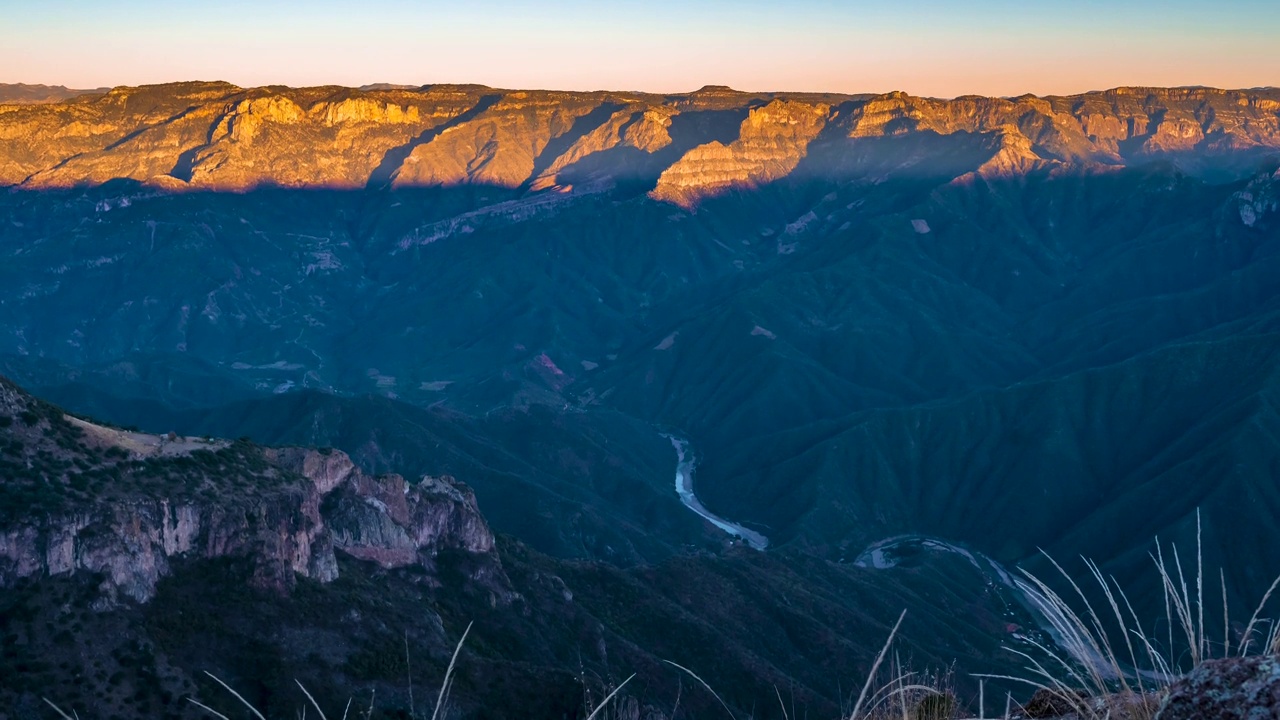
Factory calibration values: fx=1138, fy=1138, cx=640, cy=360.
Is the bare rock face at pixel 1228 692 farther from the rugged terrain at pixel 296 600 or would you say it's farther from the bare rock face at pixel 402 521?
the bare rock face at pixel 402 521

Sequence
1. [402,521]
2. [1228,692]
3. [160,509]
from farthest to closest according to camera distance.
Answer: [402,521] → [160,509] → [1228,692]

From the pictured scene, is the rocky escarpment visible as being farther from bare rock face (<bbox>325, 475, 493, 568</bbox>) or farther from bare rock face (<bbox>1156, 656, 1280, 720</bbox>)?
bare rock face (<bbox>1156, 656, 1280, 720</bbox>)

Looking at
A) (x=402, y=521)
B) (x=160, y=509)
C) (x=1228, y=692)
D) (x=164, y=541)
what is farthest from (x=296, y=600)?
(x=1228, y=692)

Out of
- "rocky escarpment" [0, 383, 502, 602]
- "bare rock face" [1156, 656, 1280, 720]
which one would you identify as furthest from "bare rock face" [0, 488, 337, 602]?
"bare rock face" [1156, 656, 1280, 720]

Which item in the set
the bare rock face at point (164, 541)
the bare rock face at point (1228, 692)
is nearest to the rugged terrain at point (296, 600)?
the bare rock face at point (164, 541)

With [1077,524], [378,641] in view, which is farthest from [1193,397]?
[378,641]

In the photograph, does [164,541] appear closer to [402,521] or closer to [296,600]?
[296,600]

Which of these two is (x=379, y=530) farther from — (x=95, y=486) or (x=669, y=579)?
(x=669, y=579)
